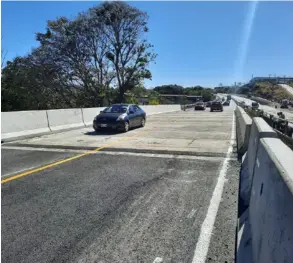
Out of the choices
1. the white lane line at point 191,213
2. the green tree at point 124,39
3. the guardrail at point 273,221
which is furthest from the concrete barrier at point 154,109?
the guardrail at point 273,221

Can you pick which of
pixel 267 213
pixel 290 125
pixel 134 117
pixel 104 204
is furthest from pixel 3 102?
pixel 267 213

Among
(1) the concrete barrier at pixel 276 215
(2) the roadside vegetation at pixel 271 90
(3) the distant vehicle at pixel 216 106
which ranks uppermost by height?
(2) the roadside vegetation at pixel 271 90

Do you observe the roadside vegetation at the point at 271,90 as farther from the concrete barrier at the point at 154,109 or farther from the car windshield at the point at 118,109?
the concrete barrier at the point at 154,109

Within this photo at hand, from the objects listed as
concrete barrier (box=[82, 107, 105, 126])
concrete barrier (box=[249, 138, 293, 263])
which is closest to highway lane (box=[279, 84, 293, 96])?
concrete barrier (box=[249, 138, 293, 263])

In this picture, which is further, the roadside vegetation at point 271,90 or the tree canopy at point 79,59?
the tree canopy at point 79,59

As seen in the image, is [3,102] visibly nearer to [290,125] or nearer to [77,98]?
[77,98]

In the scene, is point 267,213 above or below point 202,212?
above

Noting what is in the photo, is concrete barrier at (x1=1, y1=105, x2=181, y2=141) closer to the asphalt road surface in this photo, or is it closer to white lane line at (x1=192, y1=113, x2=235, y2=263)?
the asphalt road surface

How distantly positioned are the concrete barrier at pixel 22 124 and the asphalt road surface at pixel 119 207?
12.7ft

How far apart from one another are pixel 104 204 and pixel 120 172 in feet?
7.58

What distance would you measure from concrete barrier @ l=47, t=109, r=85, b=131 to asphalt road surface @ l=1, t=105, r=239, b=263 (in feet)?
21.5

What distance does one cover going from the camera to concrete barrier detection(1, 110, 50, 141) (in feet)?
45.5

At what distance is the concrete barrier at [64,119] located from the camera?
16.8 meters

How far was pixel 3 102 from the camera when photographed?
31000 mm
